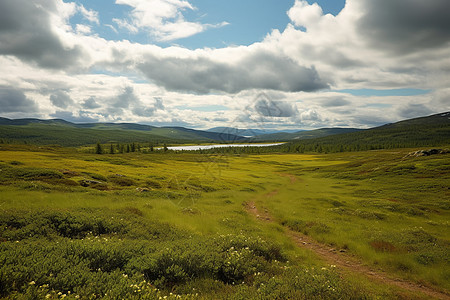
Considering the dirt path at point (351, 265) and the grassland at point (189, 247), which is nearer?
the grassland at point (189, 247)

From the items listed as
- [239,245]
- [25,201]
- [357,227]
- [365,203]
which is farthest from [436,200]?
[25,201]

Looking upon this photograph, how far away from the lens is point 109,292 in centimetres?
647

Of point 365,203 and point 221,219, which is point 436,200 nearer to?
point 365,203

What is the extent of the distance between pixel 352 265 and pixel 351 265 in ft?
0.22

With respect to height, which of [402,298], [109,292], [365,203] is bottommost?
[365,203]

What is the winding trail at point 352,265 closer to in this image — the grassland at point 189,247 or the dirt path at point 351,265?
the dirt path at point 351,265

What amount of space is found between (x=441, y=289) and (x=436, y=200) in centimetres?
3088

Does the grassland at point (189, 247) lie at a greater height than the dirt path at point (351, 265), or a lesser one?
greater

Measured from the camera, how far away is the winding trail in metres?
11.8

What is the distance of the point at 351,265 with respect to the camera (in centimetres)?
1473

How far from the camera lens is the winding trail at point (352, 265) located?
11766 mm

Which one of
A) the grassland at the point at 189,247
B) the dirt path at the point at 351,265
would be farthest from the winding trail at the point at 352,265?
the grassland at the point at 189,247

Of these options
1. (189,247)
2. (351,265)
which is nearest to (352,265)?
(351,265)

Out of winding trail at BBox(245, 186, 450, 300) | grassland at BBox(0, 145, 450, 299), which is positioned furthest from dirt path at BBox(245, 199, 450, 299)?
grassland at BBox(0, 145, 450, 299)
